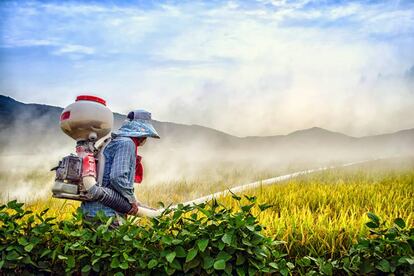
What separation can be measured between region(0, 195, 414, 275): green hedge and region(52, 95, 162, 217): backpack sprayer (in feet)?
0.72

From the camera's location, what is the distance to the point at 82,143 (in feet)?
12.5

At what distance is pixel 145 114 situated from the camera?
3.83 m

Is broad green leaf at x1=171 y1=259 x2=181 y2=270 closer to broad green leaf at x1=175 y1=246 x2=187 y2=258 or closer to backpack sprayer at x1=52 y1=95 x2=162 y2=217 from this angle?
broad green leaf at x1=175 y1=246 x2=187 y2=258

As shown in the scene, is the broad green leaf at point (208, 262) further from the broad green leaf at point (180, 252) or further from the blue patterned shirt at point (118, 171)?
the blue patterned shirt at point (118, 171)

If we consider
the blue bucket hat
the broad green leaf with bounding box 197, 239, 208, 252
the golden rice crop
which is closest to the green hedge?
the broad green leaf with bounding box 197, 239, 208, 252

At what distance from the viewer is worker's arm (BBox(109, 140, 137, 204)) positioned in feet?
11.6

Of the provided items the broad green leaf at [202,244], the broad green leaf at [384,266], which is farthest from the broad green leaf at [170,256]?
the broad green leaf at [384,266]

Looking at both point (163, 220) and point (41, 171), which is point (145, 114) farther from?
point (41, 171)

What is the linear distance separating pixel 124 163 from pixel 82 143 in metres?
0.45

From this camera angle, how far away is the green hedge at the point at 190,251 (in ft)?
9.96

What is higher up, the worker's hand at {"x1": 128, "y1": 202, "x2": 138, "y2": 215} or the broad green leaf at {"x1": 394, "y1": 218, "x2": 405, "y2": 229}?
the worker's hand at {"x1": 128, "y1": 202, "x2": 138, "y2": 215}

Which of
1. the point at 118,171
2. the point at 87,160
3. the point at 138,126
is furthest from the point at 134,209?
the point at 138,126

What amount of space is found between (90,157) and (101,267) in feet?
2.44

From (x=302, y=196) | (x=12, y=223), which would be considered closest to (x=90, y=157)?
(x=12, y=223)
